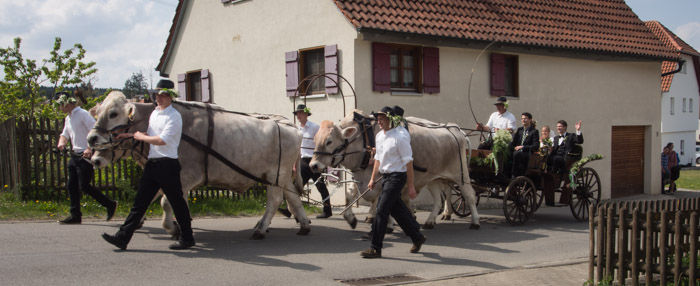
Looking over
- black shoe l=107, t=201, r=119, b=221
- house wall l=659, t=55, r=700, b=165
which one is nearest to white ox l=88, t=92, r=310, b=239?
black shoe l=107, t=201, r=119, b=221

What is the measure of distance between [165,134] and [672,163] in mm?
20439

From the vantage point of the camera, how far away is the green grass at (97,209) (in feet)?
34.9

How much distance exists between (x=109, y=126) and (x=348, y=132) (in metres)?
3.31

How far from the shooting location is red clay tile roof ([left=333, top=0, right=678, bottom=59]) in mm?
14836

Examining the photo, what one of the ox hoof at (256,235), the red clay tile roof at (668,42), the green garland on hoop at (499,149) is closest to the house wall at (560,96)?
the green garland on hoop at (499,149)

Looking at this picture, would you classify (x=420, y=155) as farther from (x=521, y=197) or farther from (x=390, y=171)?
(x=521, y=197)

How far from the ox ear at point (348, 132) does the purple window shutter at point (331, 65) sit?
16.0ft

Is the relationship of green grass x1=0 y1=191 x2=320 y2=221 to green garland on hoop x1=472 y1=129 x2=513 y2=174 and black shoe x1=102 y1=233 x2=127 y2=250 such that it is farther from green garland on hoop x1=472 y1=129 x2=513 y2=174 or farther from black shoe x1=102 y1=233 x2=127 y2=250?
green garland on hoop x1=472 y1=129 x2=513 y2=174

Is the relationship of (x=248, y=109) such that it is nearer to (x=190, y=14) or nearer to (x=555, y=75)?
(x=190, y=14)

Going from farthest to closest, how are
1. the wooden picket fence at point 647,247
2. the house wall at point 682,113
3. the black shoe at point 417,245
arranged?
the house wall at point 682,113 → the black shoe at point 417,245 → the wooden picket fence at point 647,247

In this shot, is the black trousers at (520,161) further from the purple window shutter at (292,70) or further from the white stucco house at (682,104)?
the white stucco house at (682,104)

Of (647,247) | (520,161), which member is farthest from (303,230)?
(647,247)

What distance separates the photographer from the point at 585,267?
8.38 m

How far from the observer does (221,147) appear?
912cm
